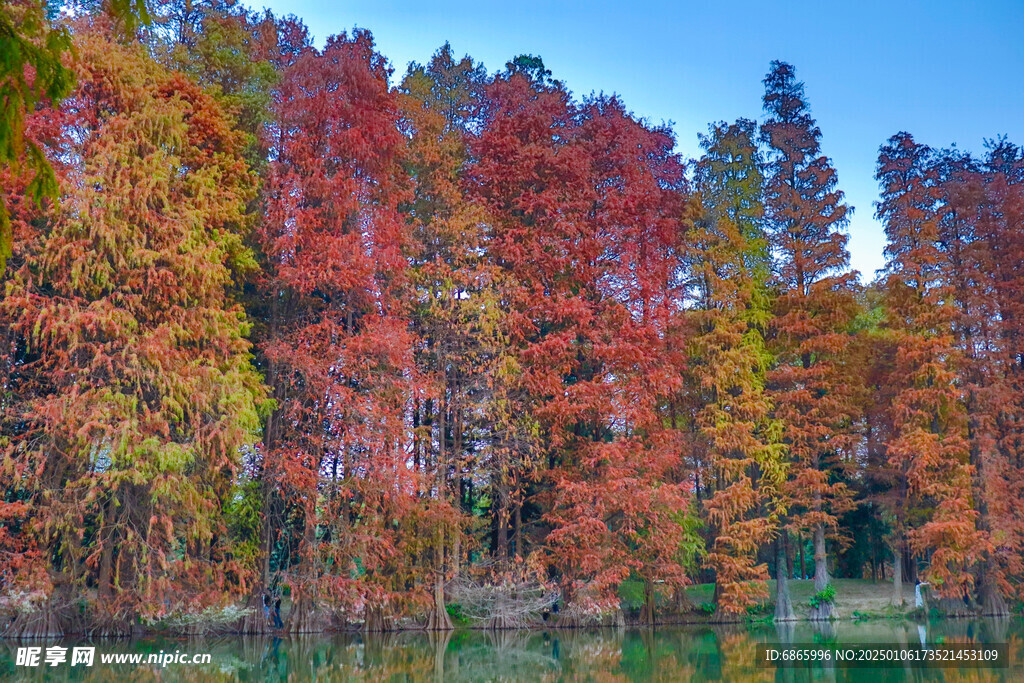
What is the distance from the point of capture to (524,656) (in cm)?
1509

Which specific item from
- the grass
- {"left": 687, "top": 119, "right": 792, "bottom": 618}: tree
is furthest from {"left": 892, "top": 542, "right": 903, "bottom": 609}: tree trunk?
{"left": 687, "top": 119, "right": 792, "bottom": 618}: tree

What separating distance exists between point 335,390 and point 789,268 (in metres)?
13.5

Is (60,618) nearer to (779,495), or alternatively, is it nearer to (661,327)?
(661,327)

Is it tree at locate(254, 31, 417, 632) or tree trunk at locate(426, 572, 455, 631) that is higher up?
tree at locate(254, 31, 417, 632)

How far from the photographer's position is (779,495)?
23.8 metres

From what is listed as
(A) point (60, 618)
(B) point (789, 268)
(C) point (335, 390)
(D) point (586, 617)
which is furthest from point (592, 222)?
(A) point (60, 618)

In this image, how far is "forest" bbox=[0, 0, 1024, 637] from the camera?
1653 cm

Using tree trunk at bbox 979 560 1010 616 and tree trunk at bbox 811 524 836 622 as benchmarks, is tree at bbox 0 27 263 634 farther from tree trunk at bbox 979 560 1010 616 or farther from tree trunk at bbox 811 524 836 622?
tree trunk at bbox 979 560 1010 616

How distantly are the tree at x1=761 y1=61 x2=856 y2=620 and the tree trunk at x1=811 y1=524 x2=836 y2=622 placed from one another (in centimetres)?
3

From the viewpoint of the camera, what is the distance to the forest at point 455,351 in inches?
651

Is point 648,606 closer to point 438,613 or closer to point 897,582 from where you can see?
point 438,613

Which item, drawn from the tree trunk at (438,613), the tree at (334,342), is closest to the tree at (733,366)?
the tree trunk at (438,613)

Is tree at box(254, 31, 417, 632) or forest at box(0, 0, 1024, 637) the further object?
tree at box(254, 31, 417, 632)

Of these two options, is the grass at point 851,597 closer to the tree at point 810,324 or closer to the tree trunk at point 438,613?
the tree at point 810,324
